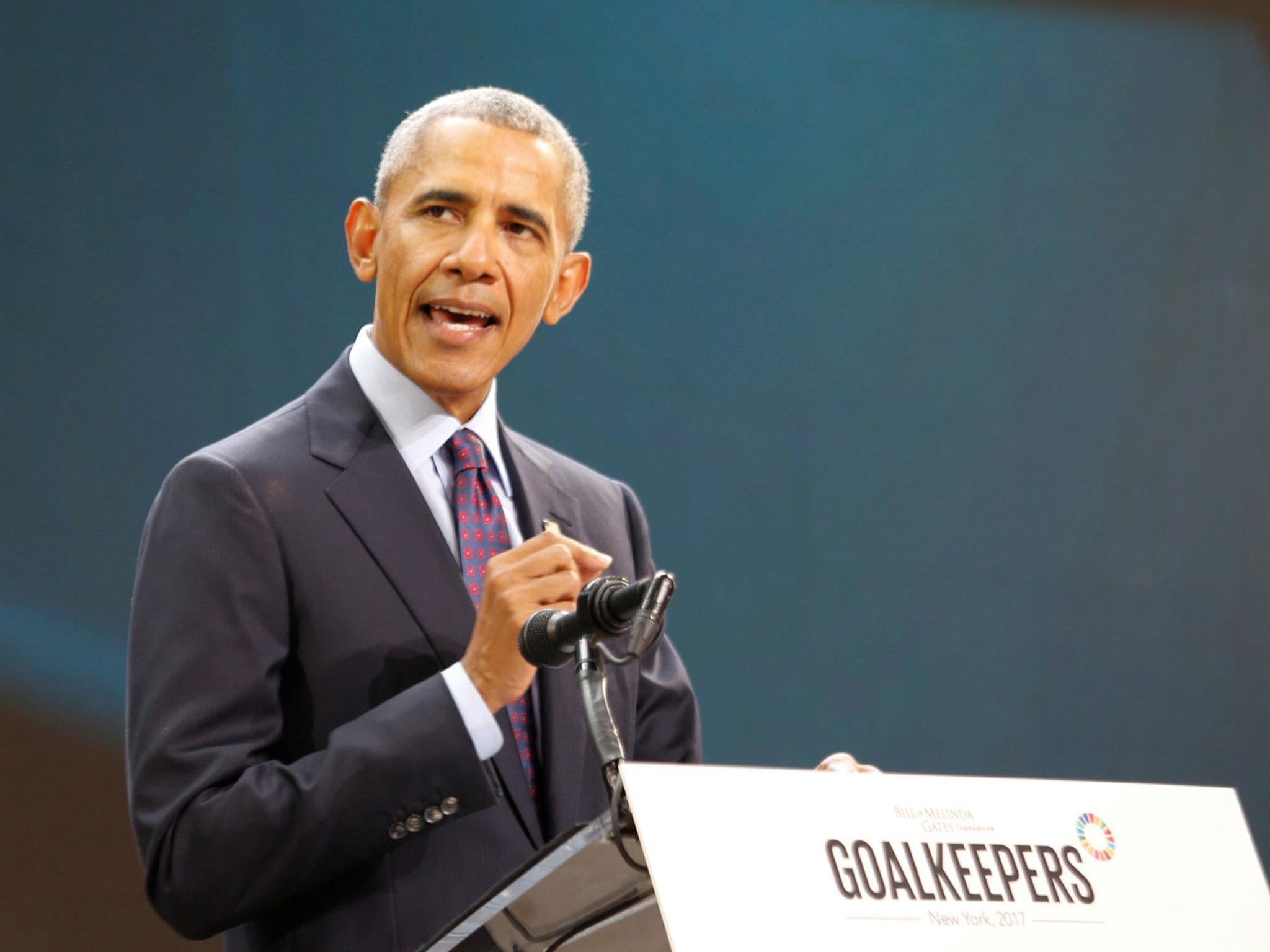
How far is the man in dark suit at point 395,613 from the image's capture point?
1426 millimetres

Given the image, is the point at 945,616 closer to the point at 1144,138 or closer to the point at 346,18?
the point at 1144,138

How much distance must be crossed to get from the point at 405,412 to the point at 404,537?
0.19 m

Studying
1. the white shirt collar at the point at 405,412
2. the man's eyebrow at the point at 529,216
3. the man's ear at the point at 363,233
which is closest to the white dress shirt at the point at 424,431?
the white shirt collar at the point at 405,412

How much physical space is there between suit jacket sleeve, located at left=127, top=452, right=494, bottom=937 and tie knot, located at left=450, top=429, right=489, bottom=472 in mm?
283

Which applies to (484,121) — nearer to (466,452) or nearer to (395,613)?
(466,452)

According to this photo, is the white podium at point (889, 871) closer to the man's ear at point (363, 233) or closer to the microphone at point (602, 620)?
the microphone at point (602, 620)

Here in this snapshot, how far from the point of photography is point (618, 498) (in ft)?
6.77

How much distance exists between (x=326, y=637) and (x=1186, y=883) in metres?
0.90

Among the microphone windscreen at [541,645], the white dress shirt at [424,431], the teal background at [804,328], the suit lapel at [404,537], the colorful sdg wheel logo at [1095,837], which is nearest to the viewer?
the colorful sdg wheel logo at [1095,837]

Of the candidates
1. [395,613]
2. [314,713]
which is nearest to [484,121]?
[395,613]

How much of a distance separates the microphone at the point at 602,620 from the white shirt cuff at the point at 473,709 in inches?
8.1

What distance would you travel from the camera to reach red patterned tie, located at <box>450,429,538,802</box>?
1653mm

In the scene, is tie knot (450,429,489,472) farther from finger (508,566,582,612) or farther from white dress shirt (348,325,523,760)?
finger (508,566,582,612)

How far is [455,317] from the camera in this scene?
181cm
